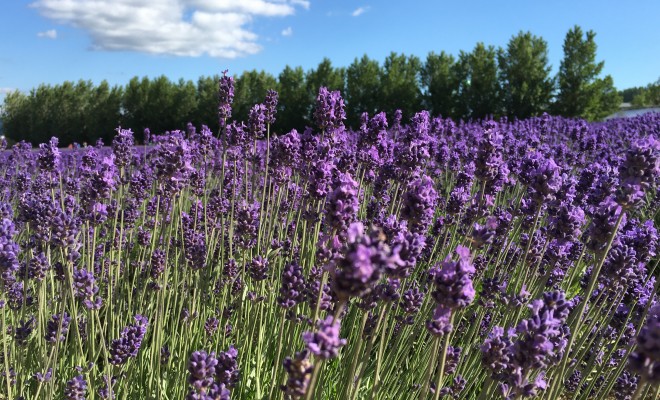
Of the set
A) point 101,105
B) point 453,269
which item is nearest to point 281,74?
point 101,105

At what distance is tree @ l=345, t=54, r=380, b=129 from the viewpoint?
28031 mm

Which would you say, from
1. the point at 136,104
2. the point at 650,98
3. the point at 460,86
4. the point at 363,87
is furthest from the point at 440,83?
the point at 650,98

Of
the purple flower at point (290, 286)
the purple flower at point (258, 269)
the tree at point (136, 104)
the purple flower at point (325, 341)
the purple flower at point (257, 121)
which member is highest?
the tree at point (136, 104)

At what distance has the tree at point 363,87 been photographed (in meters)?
28.0

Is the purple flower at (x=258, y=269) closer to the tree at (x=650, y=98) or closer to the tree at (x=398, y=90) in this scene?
the tree at (x=398, y=90)

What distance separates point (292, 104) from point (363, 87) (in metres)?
3.98

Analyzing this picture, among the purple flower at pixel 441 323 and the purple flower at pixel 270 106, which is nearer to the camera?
the purple flower at pixel 441 323

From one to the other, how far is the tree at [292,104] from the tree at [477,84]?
8081mm

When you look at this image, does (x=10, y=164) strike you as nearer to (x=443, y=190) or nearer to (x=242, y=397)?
(x=443, y=190)

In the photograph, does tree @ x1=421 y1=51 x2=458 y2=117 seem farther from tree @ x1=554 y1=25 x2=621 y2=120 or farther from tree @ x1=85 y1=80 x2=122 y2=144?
tree @ x1=85 y1=80 x2=122 y2=144

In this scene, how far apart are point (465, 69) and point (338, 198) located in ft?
90.3

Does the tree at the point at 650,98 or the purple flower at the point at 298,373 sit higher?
the tree at the point at 650,98

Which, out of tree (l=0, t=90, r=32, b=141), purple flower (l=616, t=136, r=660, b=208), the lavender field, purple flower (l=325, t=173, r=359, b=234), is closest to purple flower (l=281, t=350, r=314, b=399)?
the lavender field

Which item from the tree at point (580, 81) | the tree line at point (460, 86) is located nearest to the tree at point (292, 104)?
the tree line at point (460, 86)
